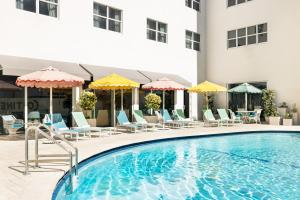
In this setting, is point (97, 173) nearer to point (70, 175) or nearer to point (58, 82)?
point (70, 175)

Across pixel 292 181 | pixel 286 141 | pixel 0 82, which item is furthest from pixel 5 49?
pixel 286 141

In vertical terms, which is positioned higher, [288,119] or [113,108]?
[113,108]

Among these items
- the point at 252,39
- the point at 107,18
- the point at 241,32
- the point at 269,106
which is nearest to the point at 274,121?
the point at 269,106

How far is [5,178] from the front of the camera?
8102 millimetres

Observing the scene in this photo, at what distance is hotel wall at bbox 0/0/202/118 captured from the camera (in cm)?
1816

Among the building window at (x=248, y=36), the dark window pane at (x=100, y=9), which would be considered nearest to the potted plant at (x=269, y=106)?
the building window at (x=248, y=36)

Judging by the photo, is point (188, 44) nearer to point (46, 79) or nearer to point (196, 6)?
point (196, 6)

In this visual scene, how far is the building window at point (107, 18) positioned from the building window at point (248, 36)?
40.1 ft

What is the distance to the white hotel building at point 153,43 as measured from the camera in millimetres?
18594

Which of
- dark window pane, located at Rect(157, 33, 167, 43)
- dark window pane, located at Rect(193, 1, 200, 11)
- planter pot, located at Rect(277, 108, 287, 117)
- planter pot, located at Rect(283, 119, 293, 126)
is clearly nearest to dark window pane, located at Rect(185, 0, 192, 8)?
dark window pane, located at Rect(193, 1, 200, 11)

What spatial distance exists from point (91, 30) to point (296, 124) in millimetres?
17437

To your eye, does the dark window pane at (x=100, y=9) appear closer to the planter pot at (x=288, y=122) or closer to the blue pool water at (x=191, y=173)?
the blue pool water at (x=191, y=173)

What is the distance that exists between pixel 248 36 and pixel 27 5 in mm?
19726

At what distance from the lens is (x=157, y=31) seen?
27.6 m
